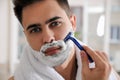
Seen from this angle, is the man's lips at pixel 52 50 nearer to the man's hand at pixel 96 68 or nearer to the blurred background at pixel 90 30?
the man's hand at pixel 96 68

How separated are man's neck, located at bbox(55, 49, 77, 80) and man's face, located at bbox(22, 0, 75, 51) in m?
0.13

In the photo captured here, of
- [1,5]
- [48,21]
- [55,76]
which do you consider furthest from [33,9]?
[1,5]

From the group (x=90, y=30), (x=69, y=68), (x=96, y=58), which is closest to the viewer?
(x=96, y=58)

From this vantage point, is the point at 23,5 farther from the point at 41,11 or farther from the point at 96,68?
the point at 96,68

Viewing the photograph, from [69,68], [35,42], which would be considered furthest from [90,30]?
[35,42]

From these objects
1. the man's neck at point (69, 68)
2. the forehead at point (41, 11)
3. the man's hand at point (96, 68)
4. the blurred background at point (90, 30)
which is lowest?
the blurred background at point (90, 30)

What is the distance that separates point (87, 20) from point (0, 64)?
1.24 meters

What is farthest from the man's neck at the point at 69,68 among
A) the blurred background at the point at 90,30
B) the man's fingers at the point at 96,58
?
the blurred background at the point at 90,30

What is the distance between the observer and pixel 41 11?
87cm

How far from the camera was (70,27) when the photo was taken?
931mm

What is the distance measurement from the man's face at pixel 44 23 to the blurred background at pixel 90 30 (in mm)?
1979

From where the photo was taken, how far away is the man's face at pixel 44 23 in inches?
34.1

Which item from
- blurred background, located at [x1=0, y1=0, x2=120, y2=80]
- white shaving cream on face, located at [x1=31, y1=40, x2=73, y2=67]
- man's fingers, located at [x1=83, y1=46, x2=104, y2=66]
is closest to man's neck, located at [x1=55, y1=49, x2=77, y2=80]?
white shaving cream on face, located at [x1=31, y1=40, x2=73, y2=67]

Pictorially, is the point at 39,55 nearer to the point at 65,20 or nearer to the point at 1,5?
the point at 65,20
